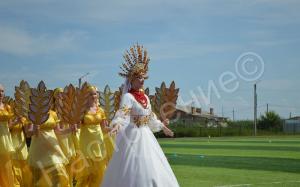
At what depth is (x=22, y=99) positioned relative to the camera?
9781mm

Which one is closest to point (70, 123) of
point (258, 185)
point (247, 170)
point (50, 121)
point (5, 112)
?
point (50, 121)

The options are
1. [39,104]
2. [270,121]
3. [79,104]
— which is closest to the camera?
[39,104]

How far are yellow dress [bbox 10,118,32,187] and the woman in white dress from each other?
3.68m

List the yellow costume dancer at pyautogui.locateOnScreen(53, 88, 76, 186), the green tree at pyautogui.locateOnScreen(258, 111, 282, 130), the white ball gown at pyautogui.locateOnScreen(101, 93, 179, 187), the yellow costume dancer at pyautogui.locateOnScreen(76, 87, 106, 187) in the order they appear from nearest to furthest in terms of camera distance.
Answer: the white ball gown at pyautogui.locateOnScreen(101, 93, 179, 187)
the yellow costume dancer at pyautogui.locateOnScreen(76, 87, 106, 187)
the yellow costume dancer at pyautogui.locateOnScreen(53, 88, 76, 186)
the green tree at pyautogui.locateOnScreen(258, 111, 282, 130)

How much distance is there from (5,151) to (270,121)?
57221 millimetres

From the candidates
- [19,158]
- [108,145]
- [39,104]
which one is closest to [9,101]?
[19,158]

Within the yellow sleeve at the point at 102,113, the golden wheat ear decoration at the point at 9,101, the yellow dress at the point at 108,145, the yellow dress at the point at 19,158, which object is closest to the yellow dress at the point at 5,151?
the golden wheat ear decoration at the point at 9,101

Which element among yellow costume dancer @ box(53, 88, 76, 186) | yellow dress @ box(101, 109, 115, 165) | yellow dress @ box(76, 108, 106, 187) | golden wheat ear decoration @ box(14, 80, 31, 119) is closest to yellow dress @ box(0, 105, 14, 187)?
golden wheat ear decoration @ box(14, 80, 31, 119)

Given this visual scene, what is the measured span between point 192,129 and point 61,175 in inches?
1694

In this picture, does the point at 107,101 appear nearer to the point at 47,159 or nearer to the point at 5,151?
the point at 47,159

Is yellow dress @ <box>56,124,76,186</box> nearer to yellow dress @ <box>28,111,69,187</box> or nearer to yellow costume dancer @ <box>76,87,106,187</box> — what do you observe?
yellow costume dancer @ <box>76,87,106,187</box>

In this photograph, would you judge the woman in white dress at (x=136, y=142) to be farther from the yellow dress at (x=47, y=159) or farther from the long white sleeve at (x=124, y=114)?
the yellow dress at (x=47, y=159)

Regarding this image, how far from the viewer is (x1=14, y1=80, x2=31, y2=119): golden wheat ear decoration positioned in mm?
9727

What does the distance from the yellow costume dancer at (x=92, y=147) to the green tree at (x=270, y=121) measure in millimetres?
55365
